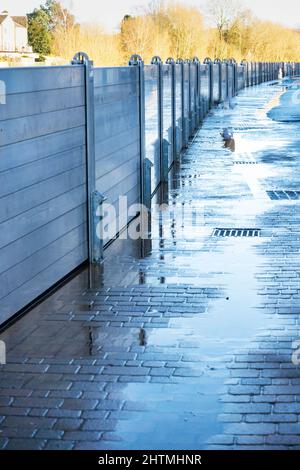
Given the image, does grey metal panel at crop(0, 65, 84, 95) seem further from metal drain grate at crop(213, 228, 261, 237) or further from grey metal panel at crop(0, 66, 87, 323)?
metal drain grate at crop(213, 228, 261, 237)

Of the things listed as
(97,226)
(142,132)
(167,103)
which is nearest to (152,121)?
(142,132)

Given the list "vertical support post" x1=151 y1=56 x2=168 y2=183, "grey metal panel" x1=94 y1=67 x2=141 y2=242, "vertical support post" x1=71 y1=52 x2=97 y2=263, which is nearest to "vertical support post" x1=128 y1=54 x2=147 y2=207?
"grey metal panel" x1=94 y1=67 x2=141 y2=242

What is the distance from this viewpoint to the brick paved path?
16.3ft

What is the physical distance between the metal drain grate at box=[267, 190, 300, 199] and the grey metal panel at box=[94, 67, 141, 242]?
222 cm

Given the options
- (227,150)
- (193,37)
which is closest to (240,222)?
(227,150)

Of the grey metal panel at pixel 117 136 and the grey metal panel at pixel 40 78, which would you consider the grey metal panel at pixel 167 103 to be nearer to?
the grey metal panel at pixel 117 136

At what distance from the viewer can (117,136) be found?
10891 millimetres

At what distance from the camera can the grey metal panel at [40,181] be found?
7.08m

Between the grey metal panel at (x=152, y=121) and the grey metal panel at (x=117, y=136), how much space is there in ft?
3.54

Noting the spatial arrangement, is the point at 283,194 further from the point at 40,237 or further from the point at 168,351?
the point at 168,351

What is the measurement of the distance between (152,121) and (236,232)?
386cm

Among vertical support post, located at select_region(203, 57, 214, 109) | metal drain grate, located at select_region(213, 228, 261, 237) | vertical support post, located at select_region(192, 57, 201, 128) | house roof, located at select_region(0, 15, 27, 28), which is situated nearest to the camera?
metal drain grate, located at select_region(213, 228, 261, 237)

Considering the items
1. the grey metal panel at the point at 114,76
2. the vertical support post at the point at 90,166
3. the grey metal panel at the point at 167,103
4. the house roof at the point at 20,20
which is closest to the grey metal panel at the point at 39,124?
the vertical support post at the point at 90,166
